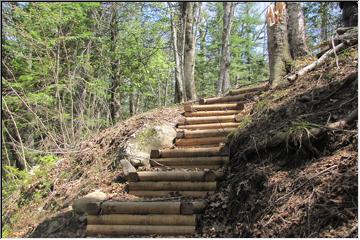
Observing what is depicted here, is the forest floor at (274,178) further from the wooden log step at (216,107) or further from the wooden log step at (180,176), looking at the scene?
the wooden log step at (216,107)

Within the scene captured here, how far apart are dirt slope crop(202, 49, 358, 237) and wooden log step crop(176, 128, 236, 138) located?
0.96 metres

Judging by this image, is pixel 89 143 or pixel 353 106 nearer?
pixel 353 106

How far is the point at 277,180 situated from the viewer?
4.43 meters

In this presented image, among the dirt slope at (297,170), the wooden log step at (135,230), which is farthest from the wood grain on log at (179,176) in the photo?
the wooden log step at (135,230)

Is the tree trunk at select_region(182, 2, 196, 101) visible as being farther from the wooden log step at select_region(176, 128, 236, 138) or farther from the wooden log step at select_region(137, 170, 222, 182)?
the wooden log step at select_region(137, 170, 222, 182)

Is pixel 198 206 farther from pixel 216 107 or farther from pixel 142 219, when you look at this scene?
pixel 216 107

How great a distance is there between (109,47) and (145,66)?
1475mm

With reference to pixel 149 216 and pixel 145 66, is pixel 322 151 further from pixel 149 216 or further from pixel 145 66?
pixel 145 66

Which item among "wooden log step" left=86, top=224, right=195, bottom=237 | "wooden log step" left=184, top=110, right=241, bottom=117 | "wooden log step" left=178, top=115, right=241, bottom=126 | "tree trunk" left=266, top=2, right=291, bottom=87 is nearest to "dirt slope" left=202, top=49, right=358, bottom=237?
"wooden log step" left=86, top=224, right=195, bottom=237

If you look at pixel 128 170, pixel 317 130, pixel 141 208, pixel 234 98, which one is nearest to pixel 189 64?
pixel 234 98

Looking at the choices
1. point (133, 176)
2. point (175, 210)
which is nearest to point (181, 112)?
point (133, 176)

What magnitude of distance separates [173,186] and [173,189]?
4 centimetres

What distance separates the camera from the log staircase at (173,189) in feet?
16.4

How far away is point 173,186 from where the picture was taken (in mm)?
5797
